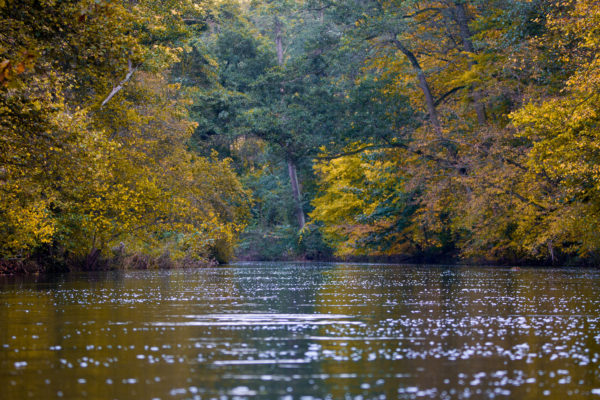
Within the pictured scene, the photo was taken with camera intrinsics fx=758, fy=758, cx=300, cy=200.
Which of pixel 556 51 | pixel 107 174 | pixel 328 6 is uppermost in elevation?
pixel 328 6

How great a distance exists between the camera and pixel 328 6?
40.7m

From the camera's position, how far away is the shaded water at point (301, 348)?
5.43m

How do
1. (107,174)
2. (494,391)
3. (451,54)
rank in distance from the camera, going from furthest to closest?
(451,54) < (107,174) < (494,391)

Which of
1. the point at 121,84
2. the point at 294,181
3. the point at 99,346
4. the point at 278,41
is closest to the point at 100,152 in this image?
the point at 121,84

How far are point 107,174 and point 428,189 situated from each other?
21066 mm

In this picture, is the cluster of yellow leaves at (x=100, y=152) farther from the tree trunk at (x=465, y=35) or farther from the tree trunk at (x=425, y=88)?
the tree trunk at (x=465, y=35)

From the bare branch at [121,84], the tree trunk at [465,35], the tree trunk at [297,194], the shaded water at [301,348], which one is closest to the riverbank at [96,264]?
the bare branch at [121,84]

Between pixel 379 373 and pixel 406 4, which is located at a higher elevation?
pixel 406 4

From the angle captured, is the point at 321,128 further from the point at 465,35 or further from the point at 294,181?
the point at 294,181

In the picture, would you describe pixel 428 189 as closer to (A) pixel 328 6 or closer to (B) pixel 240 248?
(A) pixel 328 6

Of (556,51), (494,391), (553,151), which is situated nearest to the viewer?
(494,391)

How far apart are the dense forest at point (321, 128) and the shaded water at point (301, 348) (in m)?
3.27

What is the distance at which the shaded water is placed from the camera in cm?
543

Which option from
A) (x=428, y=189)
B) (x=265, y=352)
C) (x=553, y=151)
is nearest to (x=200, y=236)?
(x=428, y=189)
